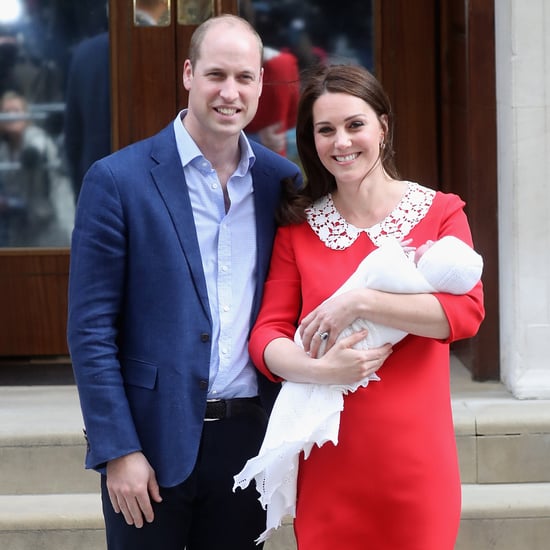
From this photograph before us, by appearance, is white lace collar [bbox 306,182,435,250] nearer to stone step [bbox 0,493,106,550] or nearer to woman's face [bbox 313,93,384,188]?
woman's face [bbox 313,93,384,188]

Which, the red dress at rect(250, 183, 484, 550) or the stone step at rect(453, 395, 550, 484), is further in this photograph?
the stone step at rect(453, 395, 550, 484)

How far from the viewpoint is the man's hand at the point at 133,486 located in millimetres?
2871

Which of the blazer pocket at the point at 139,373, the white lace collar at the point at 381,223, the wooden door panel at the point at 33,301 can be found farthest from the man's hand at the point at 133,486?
the wooden door panel at the point at 33,301

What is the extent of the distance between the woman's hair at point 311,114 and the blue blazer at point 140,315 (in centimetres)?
32

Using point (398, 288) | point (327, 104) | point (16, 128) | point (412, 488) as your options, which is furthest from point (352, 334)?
point (16, 128)

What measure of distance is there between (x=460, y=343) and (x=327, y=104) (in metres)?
2.85

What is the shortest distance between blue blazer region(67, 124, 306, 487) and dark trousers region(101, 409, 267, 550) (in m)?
0.07

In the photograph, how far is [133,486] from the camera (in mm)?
2869

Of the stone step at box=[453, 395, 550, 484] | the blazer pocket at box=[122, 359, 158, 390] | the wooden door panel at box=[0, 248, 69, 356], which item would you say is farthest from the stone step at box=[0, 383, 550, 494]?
the blazer pocket at box=[122, 359, 158, 390]

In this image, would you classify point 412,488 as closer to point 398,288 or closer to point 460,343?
point 398,288

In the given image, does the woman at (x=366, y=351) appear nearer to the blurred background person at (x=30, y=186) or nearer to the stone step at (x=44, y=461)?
the stone step at (x=44, y=461)

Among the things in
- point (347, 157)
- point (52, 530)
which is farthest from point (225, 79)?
point (52, 530)

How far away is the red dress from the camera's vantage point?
9.25ft

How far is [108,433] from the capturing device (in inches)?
112
